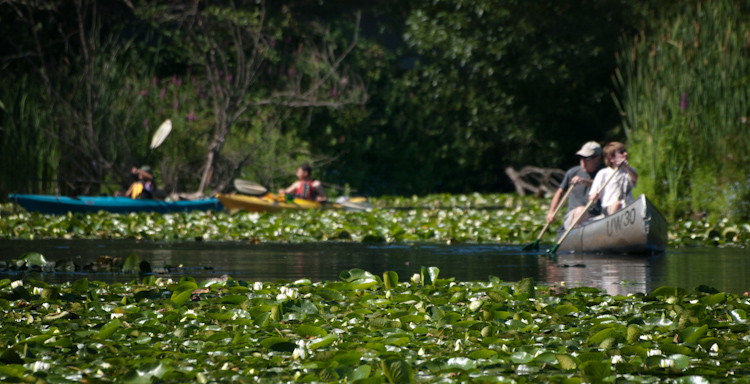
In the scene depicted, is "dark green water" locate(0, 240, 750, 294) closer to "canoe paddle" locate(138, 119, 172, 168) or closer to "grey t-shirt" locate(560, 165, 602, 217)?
"grey t-shirt" locate(560, 165, 602, 217)

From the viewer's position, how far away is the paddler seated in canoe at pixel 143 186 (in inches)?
611

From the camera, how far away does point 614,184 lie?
30.8ft

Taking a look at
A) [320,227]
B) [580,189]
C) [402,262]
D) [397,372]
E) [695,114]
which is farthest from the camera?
[695,114]

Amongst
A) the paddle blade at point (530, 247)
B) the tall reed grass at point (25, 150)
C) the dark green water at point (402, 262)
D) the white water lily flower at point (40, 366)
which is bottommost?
the white water lily flower at point (40, 366)

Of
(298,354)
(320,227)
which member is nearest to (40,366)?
(298,354)

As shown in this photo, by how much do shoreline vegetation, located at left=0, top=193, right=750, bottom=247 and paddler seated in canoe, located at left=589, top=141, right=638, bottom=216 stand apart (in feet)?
5.23

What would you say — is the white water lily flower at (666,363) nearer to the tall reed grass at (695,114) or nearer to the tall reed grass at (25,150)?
the tall reed grass at (695,114)

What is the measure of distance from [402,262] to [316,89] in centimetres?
1164

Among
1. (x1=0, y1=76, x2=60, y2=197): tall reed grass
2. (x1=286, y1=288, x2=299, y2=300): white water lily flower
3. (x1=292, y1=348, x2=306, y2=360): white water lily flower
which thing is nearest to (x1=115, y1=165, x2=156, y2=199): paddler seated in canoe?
(x1=0, y1=76, x2=60, y2=197): tall reed grass

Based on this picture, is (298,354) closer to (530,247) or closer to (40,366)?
(40,366)

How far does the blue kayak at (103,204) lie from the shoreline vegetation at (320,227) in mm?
244

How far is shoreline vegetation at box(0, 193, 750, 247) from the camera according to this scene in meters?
11.4

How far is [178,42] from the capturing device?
68.7 feet

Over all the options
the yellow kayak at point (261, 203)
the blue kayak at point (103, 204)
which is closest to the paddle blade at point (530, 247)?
the yellow kayak at point (261, 203)
